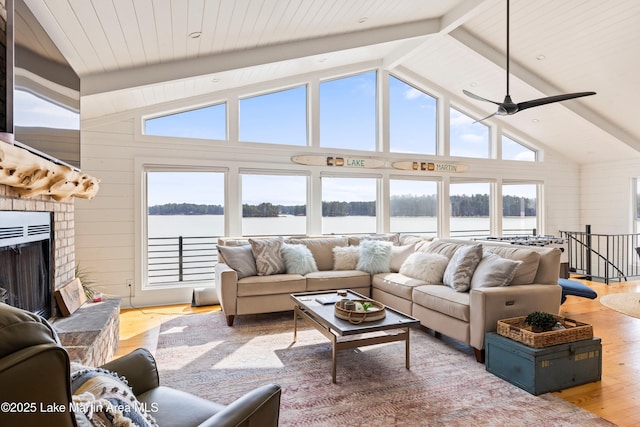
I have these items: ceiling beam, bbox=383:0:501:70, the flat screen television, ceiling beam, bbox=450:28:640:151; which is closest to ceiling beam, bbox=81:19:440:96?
ceiling beam, bbox=383:0:501:70

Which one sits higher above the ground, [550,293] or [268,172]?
[268,172]

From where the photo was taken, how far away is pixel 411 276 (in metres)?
4.15

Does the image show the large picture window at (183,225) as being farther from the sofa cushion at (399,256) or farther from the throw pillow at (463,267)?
the throw pillow at (463,267)

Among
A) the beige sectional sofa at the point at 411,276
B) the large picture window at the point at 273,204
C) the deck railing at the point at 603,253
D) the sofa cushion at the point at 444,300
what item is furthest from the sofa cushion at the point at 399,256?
the deck railing at the point at 603,253

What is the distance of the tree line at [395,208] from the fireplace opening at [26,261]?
7.59 ft

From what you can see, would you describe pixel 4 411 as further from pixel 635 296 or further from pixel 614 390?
pixel 635 296

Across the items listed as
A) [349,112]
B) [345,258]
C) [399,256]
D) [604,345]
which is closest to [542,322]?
[604,345]

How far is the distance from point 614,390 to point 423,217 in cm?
430

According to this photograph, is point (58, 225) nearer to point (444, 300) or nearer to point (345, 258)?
point (345, 258)

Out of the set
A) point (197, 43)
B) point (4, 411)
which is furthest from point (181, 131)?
point (4, 411)

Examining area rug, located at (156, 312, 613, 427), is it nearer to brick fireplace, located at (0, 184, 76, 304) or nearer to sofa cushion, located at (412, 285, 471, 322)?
sofa cushion, located at (412, 285, 471, 322)

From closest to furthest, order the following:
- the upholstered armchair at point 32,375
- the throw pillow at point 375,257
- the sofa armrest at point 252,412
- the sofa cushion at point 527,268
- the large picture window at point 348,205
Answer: the upholstered armchair at point 32,375 < the sofa armrest at point 252,412 < the sofa cushion at point 527,268 < the throw pillow at point 375,257 < the large picture window at point 348,205

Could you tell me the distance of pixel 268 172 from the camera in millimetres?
5578

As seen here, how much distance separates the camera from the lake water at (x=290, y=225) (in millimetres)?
5176
